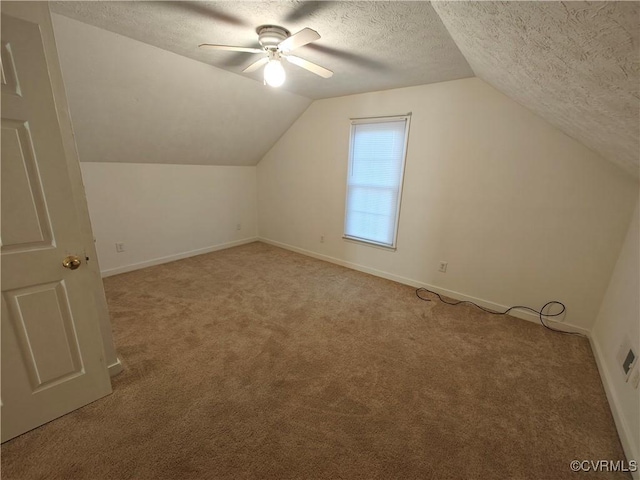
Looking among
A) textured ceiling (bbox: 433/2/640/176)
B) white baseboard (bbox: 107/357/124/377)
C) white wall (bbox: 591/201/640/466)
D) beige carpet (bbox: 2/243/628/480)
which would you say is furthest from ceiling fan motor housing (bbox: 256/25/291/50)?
white wall (bbox: 591/201/640/466)

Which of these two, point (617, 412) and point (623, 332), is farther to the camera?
point (623, 332)

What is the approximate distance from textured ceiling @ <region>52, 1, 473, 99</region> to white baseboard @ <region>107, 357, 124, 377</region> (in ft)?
7.38

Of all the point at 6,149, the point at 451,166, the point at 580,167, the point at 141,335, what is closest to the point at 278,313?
the point at 141,335

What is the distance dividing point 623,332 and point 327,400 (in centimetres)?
203

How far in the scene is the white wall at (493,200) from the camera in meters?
2.23

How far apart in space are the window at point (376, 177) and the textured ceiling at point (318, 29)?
2.25 ft

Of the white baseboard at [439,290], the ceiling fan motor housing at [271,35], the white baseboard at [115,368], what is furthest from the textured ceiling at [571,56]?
the white baseboard at [115,368]

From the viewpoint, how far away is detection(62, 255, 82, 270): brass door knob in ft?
4.47

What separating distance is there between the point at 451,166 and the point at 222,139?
2920 mm

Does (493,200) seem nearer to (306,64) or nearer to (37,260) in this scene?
(306,64)

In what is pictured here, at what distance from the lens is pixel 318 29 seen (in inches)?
70.5

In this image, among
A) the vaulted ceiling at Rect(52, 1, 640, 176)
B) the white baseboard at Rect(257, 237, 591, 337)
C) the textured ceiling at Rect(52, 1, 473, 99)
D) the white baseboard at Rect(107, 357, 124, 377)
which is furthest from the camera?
the white baseboard at Rect(257, 237, 591, 337)

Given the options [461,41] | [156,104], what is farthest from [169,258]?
[461,41]

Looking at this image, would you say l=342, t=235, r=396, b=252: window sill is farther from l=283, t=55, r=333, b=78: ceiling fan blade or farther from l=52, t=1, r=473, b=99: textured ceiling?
l=283, t=55, r=333, b=78: ceiling fan blade
